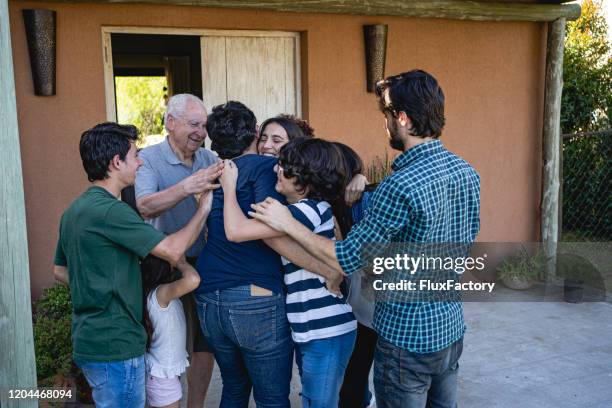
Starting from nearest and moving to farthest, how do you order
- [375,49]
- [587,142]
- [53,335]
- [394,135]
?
[394,135] < [53,335] < [375,49] < [587,142]

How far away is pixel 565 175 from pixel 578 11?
11.4 ft

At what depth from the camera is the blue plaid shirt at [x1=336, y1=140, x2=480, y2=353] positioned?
195 centimetres

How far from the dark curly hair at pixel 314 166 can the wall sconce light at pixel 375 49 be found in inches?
137

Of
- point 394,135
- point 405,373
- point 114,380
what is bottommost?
Result: point 114,380

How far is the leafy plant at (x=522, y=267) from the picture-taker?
6.30 metres

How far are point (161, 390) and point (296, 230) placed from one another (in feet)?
3.54

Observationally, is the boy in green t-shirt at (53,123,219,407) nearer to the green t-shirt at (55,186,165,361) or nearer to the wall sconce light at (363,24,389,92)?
the green t-shirt at (55,186,165,361)

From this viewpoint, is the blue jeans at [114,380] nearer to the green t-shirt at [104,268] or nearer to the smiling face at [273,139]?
the green t-shirt at [104,268]

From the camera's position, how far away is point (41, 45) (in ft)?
14.7

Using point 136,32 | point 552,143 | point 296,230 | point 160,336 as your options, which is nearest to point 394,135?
point 296,230

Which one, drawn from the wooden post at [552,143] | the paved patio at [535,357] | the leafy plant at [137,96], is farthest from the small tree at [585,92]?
the leafy plant at [137,96]

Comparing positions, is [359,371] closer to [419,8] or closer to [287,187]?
[287,187]

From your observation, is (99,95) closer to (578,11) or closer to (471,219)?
(471,219)

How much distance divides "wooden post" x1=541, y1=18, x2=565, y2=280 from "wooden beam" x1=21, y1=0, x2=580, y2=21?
10.4 inches
